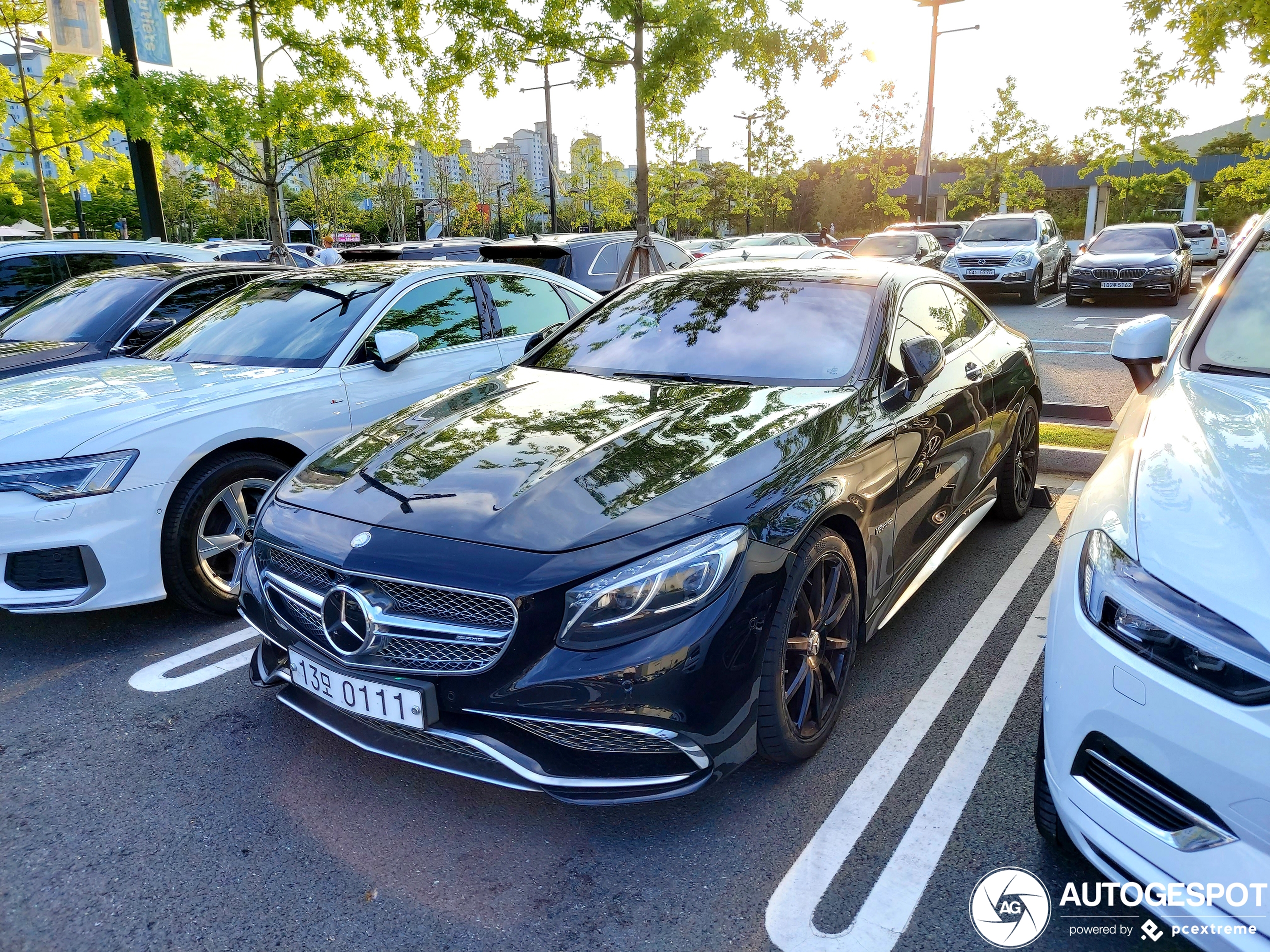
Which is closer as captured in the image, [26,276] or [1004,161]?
[26,276]

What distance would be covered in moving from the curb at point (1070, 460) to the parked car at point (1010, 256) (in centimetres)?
1201

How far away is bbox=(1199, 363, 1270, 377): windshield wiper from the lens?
2.81 m

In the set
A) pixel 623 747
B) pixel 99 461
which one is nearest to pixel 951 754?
pixel 623 747

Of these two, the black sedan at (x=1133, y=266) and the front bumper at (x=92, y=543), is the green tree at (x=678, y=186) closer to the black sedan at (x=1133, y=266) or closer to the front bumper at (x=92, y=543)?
the black sedan at (x=1133, y=266)

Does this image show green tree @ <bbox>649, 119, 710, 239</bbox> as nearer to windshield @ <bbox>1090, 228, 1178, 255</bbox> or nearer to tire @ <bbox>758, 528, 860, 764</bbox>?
windshield @ <bbox>1090, 228, 1178, 255</bbox>

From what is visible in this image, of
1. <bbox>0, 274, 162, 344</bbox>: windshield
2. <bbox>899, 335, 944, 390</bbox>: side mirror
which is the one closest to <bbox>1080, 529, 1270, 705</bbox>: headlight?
<bbox>899, 335, 944, 390</bbox>: side mirror

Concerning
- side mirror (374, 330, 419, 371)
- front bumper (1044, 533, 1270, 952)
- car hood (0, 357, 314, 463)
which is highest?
side mirror (374, 330, 419, 371)

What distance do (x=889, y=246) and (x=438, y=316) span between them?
14.6 meters

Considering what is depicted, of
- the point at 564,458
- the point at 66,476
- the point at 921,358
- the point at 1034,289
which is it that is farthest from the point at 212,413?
the point at 1034,289

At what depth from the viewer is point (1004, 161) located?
34.9 meters

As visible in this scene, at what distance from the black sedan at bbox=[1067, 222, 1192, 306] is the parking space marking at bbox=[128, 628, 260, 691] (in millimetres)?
16480

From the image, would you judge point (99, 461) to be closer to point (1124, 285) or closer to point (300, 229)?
point (1124, 285)

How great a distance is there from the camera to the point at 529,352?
165 inches

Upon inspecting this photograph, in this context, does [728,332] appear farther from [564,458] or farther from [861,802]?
[861,802]
